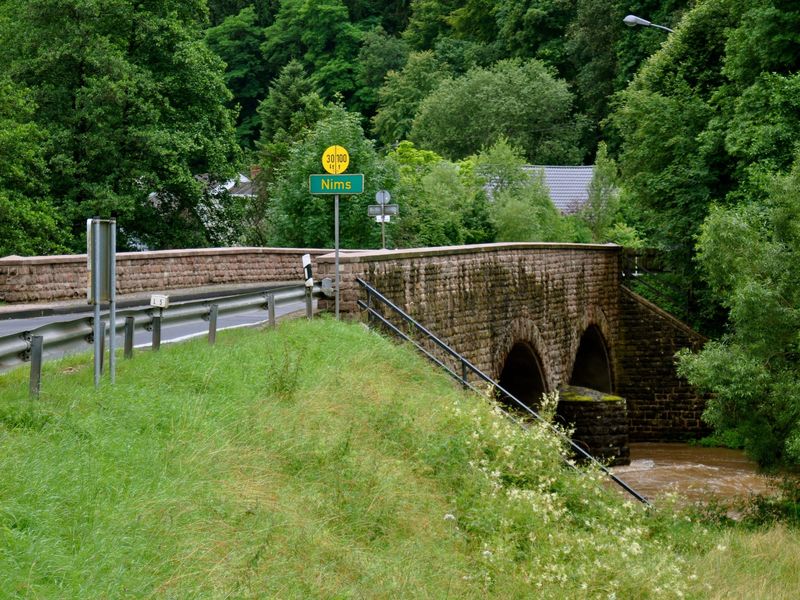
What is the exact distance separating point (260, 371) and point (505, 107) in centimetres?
5057

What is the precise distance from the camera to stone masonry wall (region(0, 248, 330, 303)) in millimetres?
19600

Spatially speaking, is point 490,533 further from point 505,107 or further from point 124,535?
point 505,107

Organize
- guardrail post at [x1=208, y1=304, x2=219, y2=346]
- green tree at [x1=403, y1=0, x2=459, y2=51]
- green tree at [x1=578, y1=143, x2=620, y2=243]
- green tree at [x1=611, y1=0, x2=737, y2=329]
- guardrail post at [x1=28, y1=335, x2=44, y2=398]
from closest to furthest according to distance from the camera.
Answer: guardrail post at [x1=28, y1=335, x2=44, y2=398] < guardrail post at [x1=208, y1=304, x2=219, y2=346] < green tree at [x1=611, y1=0, x2=737, y2=329] < green tree at [x1=578, y1=143, x2=620, y2=243] < green tree at [x1=403, y1=0, x2=459, y2=51]

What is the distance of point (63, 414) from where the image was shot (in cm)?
891

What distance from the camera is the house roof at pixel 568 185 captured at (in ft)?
164

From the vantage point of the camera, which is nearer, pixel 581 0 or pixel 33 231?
pixel 33 231

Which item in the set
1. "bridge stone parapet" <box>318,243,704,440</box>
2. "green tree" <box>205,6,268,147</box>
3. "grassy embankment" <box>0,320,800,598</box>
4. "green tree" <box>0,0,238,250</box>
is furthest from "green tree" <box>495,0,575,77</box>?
"grassy embankment" <box>0,320,800,598</box>

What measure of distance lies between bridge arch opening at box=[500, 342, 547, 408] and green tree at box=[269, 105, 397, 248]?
773 cm

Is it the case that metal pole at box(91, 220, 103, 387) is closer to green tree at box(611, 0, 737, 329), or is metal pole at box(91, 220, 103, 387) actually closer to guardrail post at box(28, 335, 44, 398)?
guardrail post at box(28, 335, 44, 398)

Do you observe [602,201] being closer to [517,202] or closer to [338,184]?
[517,202]

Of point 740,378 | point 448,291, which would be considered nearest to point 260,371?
point 448,291

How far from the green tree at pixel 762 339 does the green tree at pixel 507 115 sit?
4076 cm

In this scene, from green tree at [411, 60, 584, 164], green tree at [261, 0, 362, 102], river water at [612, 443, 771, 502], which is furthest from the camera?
green tree at [261, 0, 362, 102]

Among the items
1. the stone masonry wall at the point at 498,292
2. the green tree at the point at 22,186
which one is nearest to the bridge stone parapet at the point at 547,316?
the stone masonry wall at the point at 498,292
